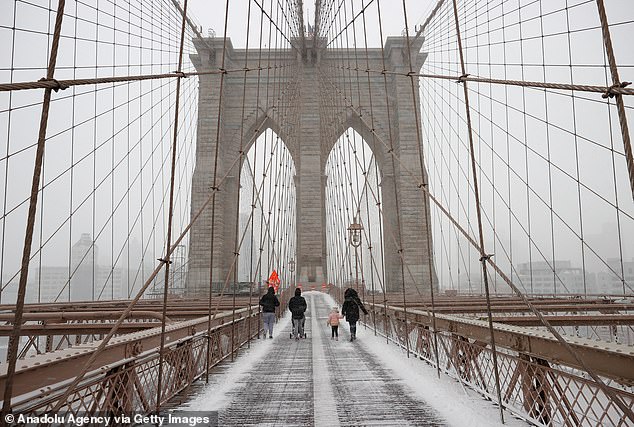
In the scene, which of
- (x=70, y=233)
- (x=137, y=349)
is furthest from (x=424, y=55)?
(x=137, y=349)

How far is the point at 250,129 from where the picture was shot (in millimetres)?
26062

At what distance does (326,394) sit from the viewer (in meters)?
3.16

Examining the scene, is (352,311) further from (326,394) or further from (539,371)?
(539,371)

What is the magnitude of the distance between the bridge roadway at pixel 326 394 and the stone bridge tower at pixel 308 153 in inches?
727

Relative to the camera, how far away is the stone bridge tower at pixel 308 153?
74.9 ft

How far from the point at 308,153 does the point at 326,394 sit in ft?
72.8

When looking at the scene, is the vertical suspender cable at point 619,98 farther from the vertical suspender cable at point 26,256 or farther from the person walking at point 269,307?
the person walking at point 269,307

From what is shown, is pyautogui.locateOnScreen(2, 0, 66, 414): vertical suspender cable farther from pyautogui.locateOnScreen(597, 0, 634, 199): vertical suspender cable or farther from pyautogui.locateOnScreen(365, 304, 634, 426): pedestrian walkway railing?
pyautogui.locateOnScreen(597, 0, 634, 199): vertical suspender cable

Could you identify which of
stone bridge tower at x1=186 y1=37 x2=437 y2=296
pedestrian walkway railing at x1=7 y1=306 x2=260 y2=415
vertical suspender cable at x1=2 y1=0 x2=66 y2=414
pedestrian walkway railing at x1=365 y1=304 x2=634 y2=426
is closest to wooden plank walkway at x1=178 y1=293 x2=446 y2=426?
pedestrian walkway railing at x1=7 y1=306 x2=260 y2=415

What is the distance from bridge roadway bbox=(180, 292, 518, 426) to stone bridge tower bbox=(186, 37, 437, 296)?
727 inches

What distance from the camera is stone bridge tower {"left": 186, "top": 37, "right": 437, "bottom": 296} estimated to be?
22.8m

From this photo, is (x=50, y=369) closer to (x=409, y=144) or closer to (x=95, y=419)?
(x=95, y=419)

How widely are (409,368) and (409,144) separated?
823 inches

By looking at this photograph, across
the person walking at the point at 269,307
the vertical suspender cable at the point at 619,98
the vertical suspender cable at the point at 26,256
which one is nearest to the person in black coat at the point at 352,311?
the person walking at the point at 269,307
